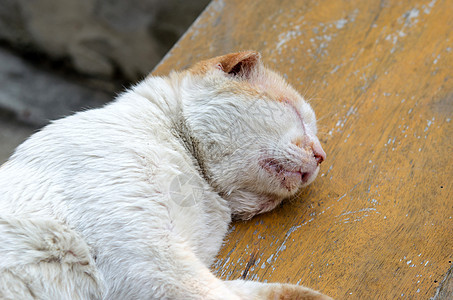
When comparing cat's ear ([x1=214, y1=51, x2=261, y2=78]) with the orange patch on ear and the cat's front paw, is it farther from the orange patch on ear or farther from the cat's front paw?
the cat's front paw

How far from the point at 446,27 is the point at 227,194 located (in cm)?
149

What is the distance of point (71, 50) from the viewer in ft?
13.2

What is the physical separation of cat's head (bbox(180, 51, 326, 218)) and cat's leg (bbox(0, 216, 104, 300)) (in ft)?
1.63

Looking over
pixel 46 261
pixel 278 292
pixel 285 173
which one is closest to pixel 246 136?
pixel 285 173

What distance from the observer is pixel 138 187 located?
1316 mm

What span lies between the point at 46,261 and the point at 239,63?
91cm

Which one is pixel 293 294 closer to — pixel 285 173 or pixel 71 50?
pixel 285 173

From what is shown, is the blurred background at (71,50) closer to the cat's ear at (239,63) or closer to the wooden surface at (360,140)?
the wooden surface at (360,140)

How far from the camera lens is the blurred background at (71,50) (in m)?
3.97

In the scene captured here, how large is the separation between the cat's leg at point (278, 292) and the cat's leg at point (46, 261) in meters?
0.40

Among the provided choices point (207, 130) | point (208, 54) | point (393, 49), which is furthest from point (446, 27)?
point (207, 130)

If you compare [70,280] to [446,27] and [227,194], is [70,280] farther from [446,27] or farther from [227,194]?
[446,27]

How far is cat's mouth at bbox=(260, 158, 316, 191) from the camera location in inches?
60.9

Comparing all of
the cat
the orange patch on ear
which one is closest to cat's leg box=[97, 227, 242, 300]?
the cat
